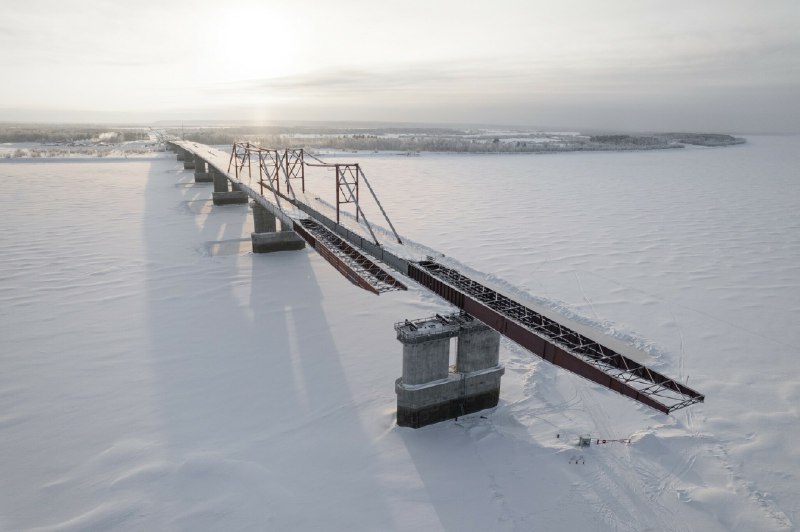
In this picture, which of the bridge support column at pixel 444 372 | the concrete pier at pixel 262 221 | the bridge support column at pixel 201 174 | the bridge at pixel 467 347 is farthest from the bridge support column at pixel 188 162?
the bridge support column at pixel 444 372

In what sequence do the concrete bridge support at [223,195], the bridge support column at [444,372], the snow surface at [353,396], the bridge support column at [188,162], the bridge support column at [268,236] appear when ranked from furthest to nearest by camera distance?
1. the bridge support column at [188,162]
2. the concrete bridge support at [223,195]
3. the bridge support column at [268,236]
4. the bridge support column at [444,372]
5. the snow surface at [353,396]

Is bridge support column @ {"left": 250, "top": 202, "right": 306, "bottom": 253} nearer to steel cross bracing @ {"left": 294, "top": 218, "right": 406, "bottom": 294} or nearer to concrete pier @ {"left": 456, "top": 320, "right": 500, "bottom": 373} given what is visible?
steel cross bracing @ {"left": 294, "top": 218, "right": 406, "bottom": 294}

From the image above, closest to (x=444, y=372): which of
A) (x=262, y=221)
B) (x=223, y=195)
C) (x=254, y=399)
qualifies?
(x=254, y=399)

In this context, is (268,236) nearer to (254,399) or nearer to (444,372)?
(254,399)

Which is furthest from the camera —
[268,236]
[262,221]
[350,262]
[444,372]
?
[262,221]

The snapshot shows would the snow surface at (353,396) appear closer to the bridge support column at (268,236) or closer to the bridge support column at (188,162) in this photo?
the bridge support column at (268,236)

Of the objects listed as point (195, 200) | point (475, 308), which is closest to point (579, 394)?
point (475, 308)
